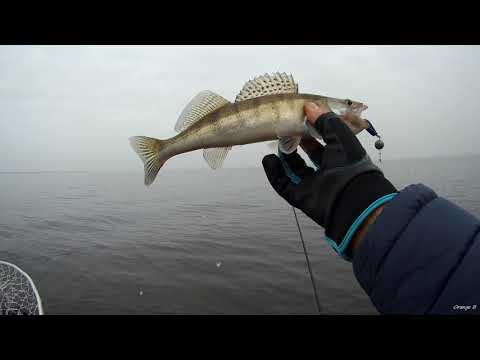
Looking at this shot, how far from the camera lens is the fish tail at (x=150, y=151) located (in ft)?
13.1

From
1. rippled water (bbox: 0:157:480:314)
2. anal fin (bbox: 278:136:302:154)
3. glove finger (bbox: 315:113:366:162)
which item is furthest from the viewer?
rippled water (bbox: 0:157:480:314)

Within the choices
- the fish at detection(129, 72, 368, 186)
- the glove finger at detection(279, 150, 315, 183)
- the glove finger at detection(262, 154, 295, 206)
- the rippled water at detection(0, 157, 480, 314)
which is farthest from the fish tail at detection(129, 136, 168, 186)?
the rippled water at detection(0, 157, 480, 314)

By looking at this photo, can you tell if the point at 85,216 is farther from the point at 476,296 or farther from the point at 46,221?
the point at 476,296

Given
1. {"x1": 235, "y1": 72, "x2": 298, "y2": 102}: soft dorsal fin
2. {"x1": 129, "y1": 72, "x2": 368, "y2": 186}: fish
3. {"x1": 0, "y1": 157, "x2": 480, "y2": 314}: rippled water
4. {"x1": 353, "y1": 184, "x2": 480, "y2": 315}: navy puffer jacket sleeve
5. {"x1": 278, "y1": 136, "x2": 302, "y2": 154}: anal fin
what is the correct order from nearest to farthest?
{"x1": 353, "y1": 184, "x2": 480, "y2": 315}: navy puffer jacket sleeve, {"x1": 129, "y1": 72, "x2": 368, "y2": 186}: fish, {"x1": 278, "y1": 136, "x2": 302, "y2": 154}: anal fin, {"x1": 235, "y1": 72, "x2": 298, "y2": 102}: soft dorsal fin, {"x1": 0, "y1": 157, "x2": 480, "y2": 314}: rippled water

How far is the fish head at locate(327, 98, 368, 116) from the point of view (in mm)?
4246

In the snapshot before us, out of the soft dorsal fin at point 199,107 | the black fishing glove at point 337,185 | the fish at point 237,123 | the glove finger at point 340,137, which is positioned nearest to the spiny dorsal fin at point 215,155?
the fish at point 237,123

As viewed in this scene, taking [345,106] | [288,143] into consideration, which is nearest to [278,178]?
[288,143]

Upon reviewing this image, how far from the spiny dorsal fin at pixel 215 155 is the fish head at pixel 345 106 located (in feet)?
5.83

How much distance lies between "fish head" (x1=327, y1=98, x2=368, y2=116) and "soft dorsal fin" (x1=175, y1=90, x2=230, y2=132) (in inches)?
66.3

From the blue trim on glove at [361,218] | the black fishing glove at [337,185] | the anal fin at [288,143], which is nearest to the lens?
the blue trim on glove at [361,218]

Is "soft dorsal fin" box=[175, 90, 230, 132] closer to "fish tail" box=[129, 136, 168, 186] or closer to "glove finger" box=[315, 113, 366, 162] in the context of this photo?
"fish tail" box=[129, 136, 168, 186]

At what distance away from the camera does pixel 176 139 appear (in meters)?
3.96

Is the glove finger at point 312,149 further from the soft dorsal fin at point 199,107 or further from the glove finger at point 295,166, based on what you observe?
the soft dorsal fin at point 199,107

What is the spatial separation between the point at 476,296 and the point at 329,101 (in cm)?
314
